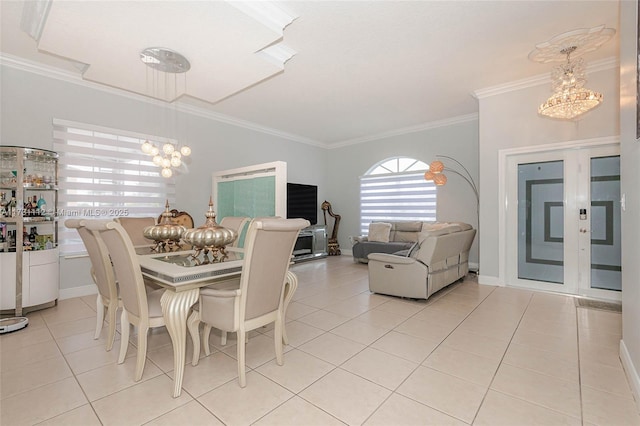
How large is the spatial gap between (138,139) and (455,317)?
5.05 metres

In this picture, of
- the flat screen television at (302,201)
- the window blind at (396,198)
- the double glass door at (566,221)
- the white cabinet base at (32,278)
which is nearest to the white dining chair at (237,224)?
the white cabinet base at (32,278)

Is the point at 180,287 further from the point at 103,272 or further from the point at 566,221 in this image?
the point at 566,221

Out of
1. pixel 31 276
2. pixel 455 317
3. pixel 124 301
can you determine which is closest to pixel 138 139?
pixel 31 276

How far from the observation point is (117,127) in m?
4.34

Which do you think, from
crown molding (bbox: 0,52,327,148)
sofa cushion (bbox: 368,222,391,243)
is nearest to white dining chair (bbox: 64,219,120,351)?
crown molding (bbox: 0,52,327,148)

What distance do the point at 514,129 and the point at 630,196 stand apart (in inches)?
108

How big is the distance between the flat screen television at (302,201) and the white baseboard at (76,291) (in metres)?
3.59

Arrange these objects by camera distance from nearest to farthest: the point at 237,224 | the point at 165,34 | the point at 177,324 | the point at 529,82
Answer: the point at 177,324
the point at 165,34
the point at 237,224
the point at 529,82

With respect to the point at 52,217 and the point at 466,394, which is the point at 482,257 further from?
the point at 52,217

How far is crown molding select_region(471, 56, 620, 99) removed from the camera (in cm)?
371

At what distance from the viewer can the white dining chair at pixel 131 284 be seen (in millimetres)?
1927

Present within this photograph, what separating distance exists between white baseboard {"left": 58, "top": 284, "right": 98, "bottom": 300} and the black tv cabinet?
3506 millimetres

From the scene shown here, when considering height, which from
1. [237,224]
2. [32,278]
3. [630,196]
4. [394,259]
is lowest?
[32,278]

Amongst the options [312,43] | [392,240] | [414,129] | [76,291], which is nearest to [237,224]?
[312,43]
